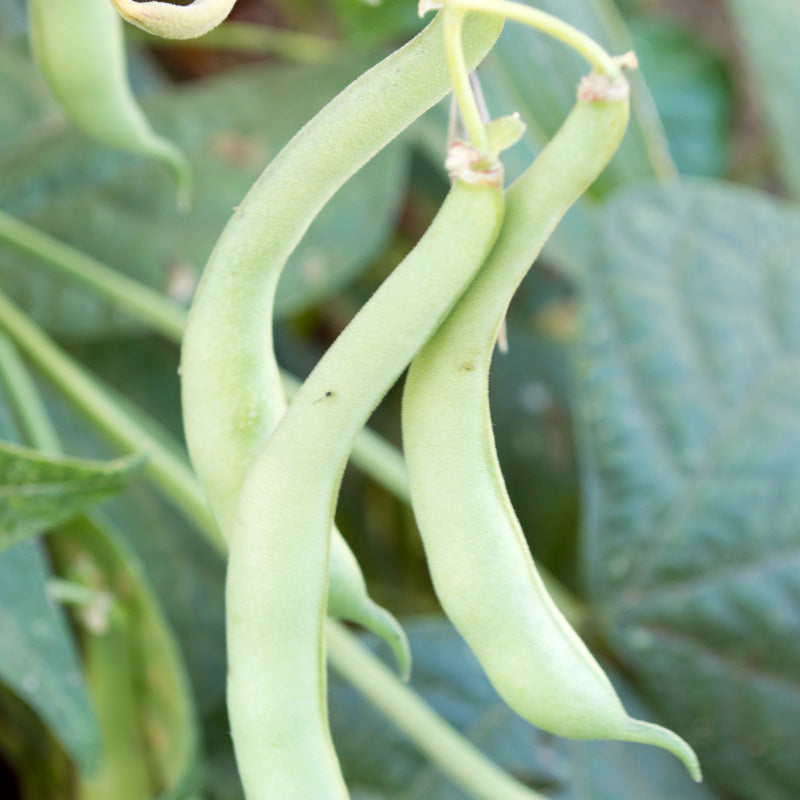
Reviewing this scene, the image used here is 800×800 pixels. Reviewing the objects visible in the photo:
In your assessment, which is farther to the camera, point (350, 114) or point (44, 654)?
point (44, 654)

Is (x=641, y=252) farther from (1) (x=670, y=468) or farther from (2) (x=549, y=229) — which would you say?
(2) (x=549, y=229)

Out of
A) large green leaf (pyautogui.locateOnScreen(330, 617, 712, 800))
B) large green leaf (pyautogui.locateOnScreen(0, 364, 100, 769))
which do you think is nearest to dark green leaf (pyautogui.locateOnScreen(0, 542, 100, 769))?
large green leaf (pyautogui.locateOnScreen(0, 364, 100, 769))

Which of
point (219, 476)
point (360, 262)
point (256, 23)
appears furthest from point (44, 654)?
point (256, 23)

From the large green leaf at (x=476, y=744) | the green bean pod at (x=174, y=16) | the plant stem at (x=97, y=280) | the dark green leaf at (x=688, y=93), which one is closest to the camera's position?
the green bean pod at (x=174, y=16)

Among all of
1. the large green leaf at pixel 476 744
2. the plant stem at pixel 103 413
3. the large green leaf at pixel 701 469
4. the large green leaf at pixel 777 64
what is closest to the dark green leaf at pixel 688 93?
the large green leaf at pixel 777 64

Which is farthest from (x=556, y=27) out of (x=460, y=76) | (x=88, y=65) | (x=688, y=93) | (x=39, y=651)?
(x=688, y=93)

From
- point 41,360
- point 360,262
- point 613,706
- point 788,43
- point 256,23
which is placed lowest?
point 613,706

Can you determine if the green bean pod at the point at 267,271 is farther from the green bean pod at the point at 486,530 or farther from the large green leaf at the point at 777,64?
the large green leaf at the point at 777,64
